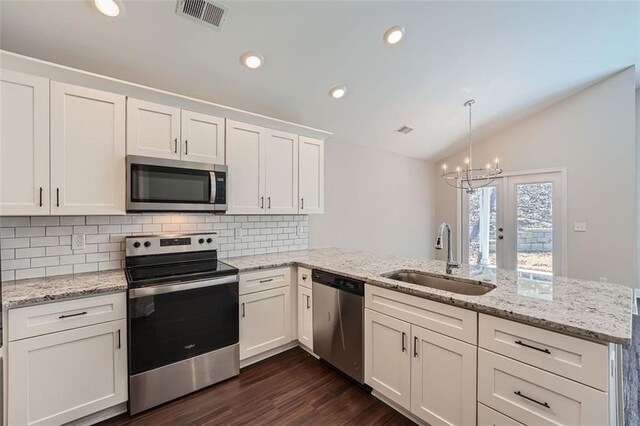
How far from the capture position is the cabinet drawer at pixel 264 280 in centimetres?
247

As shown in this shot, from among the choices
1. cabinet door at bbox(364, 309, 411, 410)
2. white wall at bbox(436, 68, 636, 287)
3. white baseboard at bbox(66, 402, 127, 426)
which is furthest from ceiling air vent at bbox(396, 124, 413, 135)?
white baseboard at bbox(66, 402, 127, 426)

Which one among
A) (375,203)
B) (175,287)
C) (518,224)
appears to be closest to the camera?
(175,287)

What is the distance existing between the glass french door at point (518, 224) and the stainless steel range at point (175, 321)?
15.5 feet

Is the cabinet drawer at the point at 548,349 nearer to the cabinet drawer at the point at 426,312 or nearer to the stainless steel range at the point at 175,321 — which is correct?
the cabinet drawer at the point at 426,312

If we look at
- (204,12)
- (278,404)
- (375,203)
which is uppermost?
(204,12)

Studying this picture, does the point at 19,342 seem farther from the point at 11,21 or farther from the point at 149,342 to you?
the point at 11,21

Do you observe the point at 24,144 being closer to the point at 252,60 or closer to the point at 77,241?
the point at 77,241

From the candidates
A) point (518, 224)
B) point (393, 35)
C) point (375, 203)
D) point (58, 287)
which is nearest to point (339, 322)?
point (58, 287)

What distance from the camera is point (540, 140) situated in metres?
4.55

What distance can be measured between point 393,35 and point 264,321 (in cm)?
273

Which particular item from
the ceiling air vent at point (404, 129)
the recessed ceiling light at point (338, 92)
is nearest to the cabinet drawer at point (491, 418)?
the recessed ceiling light at point (338, 92)

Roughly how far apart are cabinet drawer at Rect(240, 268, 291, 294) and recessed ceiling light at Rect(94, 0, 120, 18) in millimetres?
2032

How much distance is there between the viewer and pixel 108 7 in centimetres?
178

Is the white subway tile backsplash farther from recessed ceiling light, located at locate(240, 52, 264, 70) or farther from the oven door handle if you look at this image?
recessed ceiling light, located at locate(240, 52, 264, 70)
